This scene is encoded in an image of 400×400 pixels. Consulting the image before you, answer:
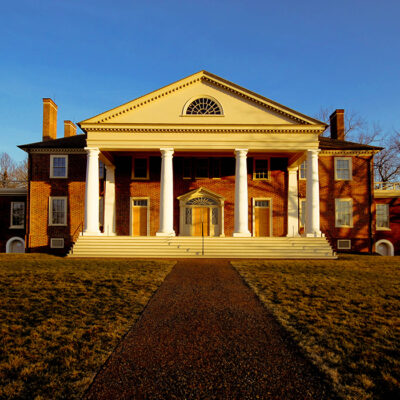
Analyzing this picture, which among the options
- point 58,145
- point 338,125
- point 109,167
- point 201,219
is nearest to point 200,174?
point 201,219

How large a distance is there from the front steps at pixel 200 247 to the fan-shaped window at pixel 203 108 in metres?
7.92

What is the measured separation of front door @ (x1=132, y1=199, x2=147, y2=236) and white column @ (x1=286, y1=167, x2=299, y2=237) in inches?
399

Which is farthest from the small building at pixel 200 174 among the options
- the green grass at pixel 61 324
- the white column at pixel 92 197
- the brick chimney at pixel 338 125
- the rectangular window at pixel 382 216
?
the green grass at pixel 61 324

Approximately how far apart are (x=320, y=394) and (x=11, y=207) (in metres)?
27.4

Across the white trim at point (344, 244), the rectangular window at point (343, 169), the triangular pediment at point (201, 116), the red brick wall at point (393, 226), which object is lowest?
the white trim at point (344, 244)

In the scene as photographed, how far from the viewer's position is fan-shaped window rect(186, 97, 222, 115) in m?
21.9

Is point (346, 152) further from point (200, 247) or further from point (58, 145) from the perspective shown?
point (58, 145)

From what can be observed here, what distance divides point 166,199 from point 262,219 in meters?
7.77

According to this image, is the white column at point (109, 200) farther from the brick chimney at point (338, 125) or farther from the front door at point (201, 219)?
the brick chimney at point (338, 125)

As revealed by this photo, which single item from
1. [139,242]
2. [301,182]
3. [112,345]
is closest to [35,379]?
[112,345]

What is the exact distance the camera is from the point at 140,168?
24812 mm

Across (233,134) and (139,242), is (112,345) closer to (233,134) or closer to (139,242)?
(139,242)

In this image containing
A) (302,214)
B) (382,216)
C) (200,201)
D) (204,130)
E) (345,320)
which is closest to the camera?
(345,320)

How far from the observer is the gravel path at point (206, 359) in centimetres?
386
